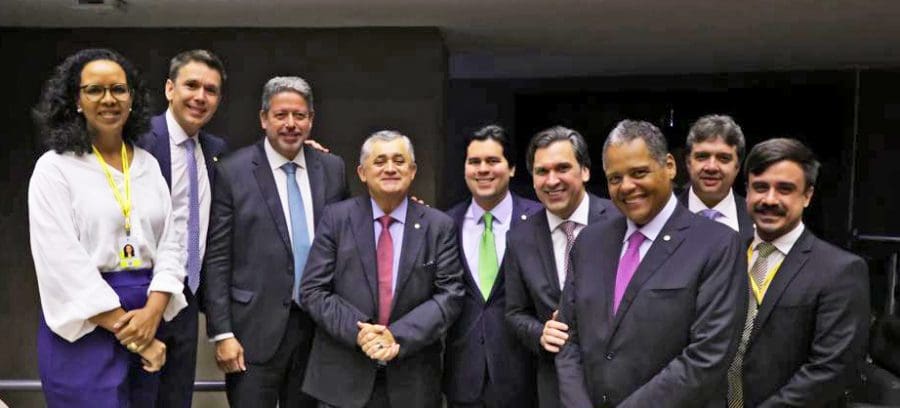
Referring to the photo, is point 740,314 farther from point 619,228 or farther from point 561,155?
point 561,155

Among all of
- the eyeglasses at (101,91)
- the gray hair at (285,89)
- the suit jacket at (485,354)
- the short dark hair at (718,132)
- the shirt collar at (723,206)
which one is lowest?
the suit jacket at (485,354)

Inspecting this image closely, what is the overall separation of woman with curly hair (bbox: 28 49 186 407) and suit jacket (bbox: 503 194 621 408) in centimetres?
119

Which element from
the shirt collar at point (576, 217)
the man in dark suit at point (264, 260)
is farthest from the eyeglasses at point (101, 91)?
the shirt collar at point (576, 217)

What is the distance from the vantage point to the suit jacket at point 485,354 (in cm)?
298

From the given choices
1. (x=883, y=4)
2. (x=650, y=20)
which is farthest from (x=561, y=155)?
(x=883, y=4)

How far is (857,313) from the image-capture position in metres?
2.33

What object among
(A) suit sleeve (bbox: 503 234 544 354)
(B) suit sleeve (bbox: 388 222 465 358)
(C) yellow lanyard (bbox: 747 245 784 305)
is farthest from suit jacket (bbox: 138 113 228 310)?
(C) yellow lanyard (bbox: 747 245 784 305)

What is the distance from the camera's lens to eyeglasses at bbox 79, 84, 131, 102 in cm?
253

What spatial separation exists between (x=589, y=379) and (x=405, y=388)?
86cm

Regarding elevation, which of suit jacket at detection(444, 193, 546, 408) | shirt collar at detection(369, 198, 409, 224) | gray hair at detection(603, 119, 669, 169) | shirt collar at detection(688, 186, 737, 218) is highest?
gray hair at detection(603, 119, 669, 169)

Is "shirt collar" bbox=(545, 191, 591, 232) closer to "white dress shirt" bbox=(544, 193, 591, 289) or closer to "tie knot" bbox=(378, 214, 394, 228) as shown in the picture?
"white dress shirt" bbox=(544, 193, 591, 289)

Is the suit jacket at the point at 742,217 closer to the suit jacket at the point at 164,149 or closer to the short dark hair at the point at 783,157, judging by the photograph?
the short dark hair at the point at 783,157

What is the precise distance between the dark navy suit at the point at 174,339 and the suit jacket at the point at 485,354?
39.2 inches

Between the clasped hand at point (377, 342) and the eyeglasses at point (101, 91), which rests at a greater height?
the eyeglasses at point (101, 91)
